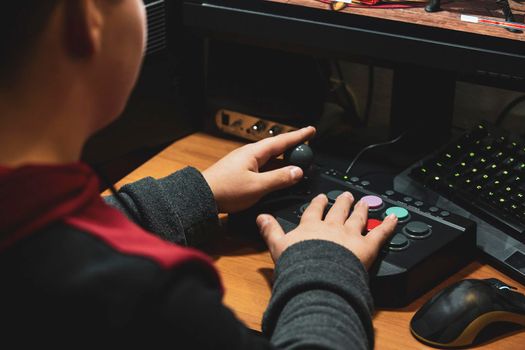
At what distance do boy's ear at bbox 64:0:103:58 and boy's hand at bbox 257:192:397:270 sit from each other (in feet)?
1.28

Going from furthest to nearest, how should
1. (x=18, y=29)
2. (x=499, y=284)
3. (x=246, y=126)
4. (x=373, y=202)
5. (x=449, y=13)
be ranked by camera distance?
(x=246, y=126) → (x=449, y=13) → (x=373, y=202) → (x=499, y=284) → (x=18, y=29)

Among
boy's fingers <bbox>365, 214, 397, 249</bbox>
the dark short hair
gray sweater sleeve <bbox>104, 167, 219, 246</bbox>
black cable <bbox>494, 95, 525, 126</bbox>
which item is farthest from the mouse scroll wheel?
the dark short hair

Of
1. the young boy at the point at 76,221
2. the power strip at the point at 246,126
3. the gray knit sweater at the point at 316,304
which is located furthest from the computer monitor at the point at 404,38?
the young boy at the point at 76,221

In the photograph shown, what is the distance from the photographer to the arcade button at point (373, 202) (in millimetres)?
980

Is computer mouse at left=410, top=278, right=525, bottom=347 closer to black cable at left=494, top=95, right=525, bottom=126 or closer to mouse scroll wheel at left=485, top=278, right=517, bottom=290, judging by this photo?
mouse scroll wheel at left=485, top=278, right=517, bottom=290

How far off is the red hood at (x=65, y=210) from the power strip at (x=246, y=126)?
660mm

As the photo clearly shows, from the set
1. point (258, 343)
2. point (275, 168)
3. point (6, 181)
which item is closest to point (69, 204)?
point (6, 181)

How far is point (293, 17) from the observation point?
45.6 inches

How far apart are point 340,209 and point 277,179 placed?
0.35 ft

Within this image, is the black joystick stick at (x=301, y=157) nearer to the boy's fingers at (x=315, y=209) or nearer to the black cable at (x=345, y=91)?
the boy's fingers at (x=315, y=209)

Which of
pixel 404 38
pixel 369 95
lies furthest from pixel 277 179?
pixel 369 95

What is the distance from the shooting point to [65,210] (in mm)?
556

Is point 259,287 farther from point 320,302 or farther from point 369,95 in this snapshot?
point 369,95

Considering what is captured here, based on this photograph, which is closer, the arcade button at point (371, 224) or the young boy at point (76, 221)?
the young boy at point (76, 221)
